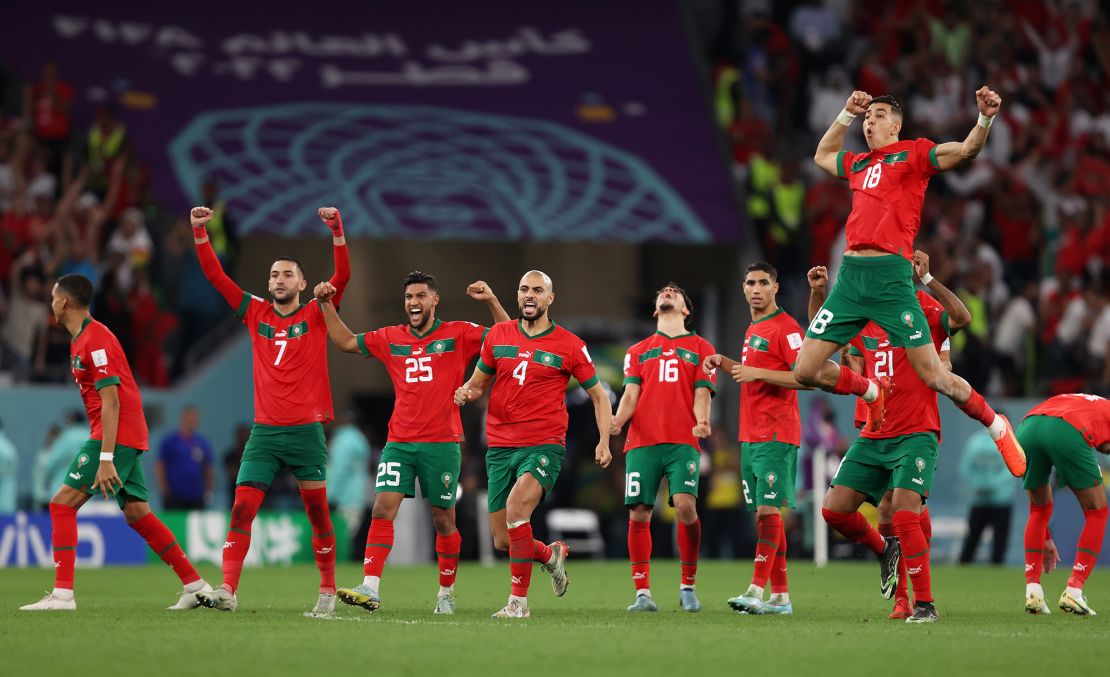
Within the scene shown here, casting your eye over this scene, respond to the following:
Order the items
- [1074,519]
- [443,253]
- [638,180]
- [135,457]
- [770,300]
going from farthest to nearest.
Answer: [443,253] < [638,180] < [1074,519] < [770,300] < [135,457]

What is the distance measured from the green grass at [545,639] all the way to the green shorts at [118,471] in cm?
93

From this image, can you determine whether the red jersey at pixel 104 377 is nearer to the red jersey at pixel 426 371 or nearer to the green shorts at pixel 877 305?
the red jersey at pixel 426 371

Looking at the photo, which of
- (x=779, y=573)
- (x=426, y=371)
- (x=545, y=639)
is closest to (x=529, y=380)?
(x=426, y=371)

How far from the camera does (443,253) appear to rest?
30688 millimetres

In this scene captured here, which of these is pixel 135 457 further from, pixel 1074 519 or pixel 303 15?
pixel 303 15

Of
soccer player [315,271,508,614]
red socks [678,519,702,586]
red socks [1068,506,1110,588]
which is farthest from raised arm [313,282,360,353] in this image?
red socks [1068,506,1110,588]

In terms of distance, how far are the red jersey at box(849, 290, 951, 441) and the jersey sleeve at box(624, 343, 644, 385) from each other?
2087 mm

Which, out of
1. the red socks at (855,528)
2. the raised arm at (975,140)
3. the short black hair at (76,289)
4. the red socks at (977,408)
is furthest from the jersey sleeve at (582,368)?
the short black hair at (76,289)

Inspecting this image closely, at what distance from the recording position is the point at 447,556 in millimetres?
13445

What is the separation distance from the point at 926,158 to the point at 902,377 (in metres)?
1.91

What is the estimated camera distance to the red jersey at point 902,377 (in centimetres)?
1283

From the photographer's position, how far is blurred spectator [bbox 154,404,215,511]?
2442cm

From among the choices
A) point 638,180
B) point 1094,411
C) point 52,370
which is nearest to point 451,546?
point 1094,411

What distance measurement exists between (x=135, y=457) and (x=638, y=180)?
1579 cm
